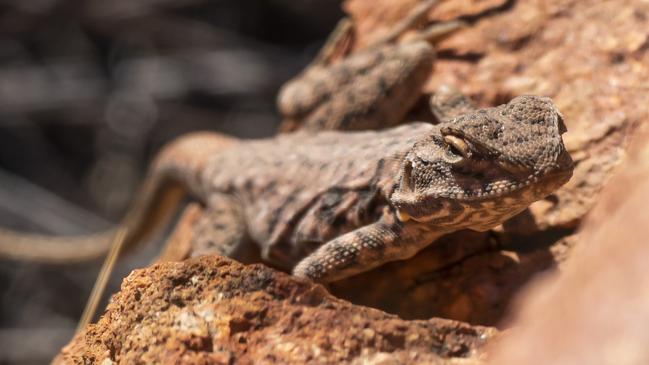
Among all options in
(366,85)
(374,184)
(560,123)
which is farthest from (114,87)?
(560,123)

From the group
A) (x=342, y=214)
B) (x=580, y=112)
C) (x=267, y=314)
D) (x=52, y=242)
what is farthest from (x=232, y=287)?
(x=52, y=242)

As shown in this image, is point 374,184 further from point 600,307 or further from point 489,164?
point 600,307

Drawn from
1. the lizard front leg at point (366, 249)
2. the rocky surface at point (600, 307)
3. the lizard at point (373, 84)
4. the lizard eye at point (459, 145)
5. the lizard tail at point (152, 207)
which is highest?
the lizard tail at point (152, 207)

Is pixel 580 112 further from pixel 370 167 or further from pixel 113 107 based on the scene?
pixel 113 107

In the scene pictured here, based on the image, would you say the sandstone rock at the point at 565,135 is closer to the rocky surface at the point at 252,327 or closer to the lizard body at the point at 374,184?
the lizard body at the point at 374,184

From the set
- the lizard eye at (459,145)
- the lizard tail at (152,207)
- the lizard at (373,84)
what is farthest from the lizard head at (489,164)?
the lizard tail at (152,207)

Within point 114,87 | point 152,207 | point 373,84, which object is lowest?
point 373,84
